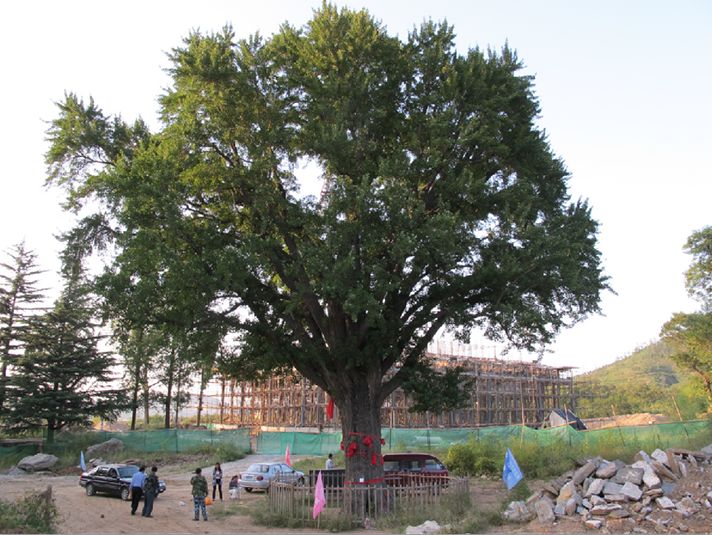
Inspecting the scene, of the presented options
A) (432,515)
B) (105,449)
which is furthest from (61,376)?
(432,515)

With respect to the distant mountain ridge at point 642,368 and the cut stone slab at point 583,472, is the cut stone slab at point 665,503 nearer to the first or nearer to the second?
the cut stone slab at point 583,472

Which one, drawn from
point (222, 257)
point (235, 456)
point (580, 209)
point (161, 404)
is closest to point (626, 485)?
point (580, 209)

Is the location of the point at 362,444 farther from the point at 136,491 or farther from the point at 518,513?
the point at 136,491

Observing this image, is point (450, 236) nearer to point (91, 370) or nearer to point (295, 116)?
point (295, 116)

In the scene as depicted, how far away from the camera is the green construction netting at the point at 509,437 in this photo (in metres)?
25.6

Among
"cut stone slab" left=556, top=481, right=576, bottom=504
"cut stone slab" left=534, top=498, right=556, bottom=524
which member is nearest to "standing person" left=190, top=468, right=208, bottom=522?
"cut stone slab" left=534, top=498, right=556, bottom=524

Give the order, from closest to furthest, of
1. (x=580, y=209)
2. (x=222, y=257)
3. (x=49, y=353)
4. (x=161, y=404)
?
1. (x=222, y=257)
2. (x=580, y=209)
3. (x=49, y=353)
4. (x=161, y=404)

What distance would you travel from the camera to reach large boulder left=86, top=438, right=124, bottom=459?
3709 centimetres

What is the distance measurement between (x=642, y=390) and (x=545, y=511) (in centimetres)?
8010

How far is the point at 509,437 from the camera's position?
30969mm

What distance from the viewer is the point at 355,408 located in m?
19.2

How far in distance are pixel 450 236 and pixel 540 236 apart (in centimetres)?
308

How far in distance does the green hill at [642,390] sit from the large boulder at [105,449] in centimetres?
3344

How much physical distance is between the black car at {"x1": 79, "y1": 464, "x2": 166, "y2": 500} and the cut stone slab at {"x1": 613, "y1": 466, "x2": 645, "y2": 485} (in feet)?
58.3
